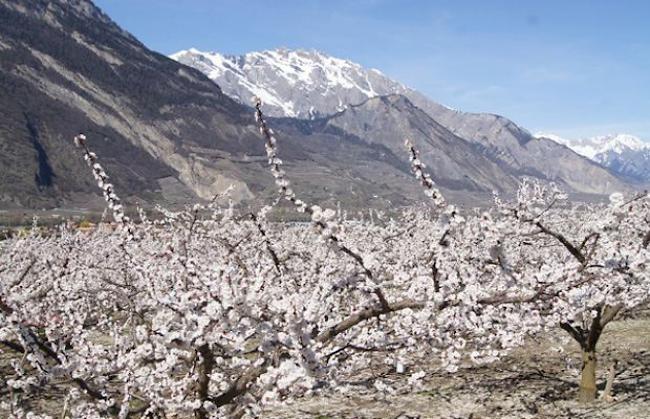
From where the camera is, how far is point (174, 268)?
817 cm

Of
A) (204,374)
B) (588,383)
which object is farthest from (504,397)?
(204,374)

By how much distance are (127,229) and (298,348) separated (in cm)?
313

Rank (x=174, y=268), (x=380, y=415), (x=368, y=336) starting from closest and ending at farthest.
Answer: (x=368, y=336) → (x=174, y=268) → (x=380, y=415)

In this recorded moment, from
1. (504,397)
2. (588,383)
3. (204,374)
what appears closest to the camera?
(204,374)

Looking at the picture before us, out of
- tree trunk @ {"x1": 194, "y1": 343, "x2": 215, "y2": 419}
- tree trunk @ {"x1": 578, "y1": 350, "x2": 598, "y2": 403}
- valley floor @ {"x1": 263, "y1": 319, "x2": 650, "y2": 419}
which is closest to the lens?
tree trunk @ {"x1": 194, "y1": 343, "x2": 215, "y2": 419}

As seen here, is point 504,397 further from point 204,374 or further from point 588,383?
point 204,374

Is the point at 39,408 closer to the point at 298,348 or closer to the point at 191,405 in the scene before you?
the point at 191,405

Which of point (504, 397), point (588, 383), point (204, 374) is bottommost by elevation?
point (504, 397)

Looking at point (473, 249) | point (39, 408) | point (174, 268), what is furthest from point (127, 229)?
point (39, 408)

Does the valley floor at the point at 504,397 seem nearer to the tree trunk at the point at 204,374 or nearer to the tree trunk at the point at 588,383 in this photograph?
the tree trunk at the point at 588,383

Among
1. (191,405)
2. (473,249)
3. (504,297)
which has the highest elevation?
(473,249)

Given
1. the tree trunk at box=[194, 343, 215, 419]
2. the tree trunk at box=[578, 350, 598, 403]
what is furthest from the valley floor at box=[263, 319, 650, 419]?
the tree trunk at box=[194, 343, 215, 419]

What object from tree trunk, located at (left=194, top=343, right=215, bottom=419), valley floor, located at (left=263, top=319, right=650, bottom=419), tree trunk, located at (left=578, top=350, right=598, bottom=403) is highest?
tree trunk, located at (left=194, top=343, right=215, bottom=419)

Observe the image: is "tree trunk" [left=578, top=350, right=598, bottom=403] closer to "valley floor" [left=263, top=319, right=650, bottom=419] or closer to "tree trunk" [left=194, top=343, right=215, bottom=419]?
"valley floor" [left=263, top=319, right=650, bottom=419]
